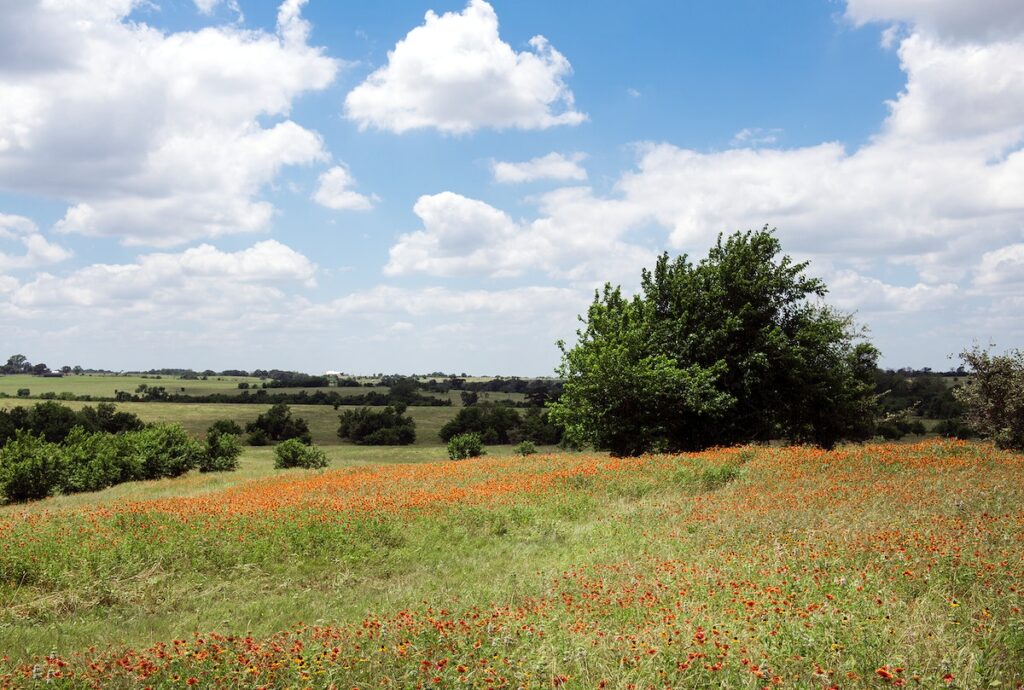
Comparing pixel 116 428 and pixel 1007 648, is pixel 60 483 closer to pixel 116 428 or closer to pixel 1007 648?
pixel 1007 648

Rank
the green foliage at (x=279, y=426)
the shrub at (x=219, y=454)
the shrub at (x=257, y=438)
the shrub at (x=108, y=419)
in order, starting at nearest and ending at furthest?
the shrub at (x=219, y=454) → the shrub at (x=108, y=419) → the shrub at (x=257, y=438) → the green foliage at (x=279, y=426)

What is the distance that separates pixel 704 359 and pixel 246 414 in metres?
92.0

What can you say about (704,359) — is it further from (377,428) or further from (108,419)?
(108,419)

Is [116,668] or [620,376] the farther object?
[620,376]

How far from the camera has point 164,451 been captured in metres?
41.9

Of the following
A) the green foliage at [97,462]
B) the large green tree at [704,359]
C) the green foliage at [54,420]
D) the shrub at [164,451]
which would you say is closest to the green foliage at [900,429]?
the large green tree at [704,359]

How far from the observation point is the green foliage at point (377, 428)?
9612cm

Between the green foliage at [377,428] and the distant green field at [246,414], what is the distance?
1834 millimetres

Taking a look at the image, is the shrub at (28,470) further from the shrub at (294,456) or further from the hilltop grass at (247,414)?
the hilltop grass at (247,414)

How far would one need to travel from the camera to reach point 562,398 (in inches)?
1325

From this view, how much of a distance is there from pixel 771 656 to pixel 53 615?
10863mm

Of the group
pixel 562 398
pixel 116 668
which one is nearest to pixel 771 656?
pixel 116 668

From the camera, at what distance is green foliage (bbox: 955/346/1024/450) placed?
86.2 feet

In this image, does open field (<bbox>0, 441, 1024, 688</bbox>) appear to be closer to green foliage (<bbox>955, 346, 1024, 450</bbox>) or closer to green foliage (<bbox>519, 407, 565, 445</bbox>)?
green foliage (<bbox>955, 346, 1024, 450</bbox>)
